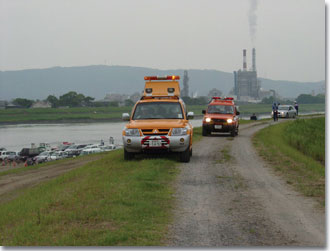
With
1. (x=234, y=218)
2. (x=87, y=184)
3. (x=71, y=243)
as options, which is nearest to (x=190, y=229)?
(x=234, y=218)

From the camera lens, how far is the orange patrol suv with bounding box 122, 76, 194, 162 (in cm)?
1516

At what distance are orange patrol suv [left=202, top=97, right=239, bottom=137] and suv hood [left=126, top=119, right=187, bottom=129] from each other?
13787mm

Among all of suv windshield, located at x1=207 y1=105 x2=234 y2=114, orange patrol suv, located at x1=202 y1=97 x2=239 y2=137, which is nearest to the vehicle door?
orange patrol suv, located at x1=202 y1=97 x2=239 y2=137

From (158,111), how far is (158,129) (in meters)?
1.43

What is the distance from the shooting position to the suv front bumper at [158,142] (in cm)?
1512

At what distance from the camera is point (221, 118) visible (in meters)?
29.6

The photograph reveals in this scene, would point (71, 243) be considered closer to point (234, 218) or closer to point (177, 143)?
point (234, 218)

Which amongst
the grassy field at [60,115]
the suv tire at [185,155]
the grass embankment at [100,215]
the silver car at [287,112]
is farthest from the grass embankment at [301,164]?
the grassy field at [60,115]

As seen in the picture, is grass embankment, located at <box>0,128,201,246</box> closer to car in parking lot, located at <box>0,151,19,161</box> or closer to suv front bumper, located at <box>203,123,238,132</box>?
suv front bumper, located at <box>203,123,238,132</box>

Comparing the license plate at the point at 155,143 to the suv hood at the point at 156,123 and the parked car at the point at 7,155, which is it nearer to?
the suv hood at the point at 156,123

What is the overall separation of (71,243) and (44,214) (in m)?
2.29

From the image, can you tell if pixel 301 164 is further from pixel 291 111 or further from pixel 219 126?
pixel 291 111

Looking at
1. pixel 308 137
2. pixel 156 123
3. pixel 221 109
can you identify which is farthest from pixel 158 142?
pixel 308 137

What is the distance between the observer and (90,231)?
7.38 metres
